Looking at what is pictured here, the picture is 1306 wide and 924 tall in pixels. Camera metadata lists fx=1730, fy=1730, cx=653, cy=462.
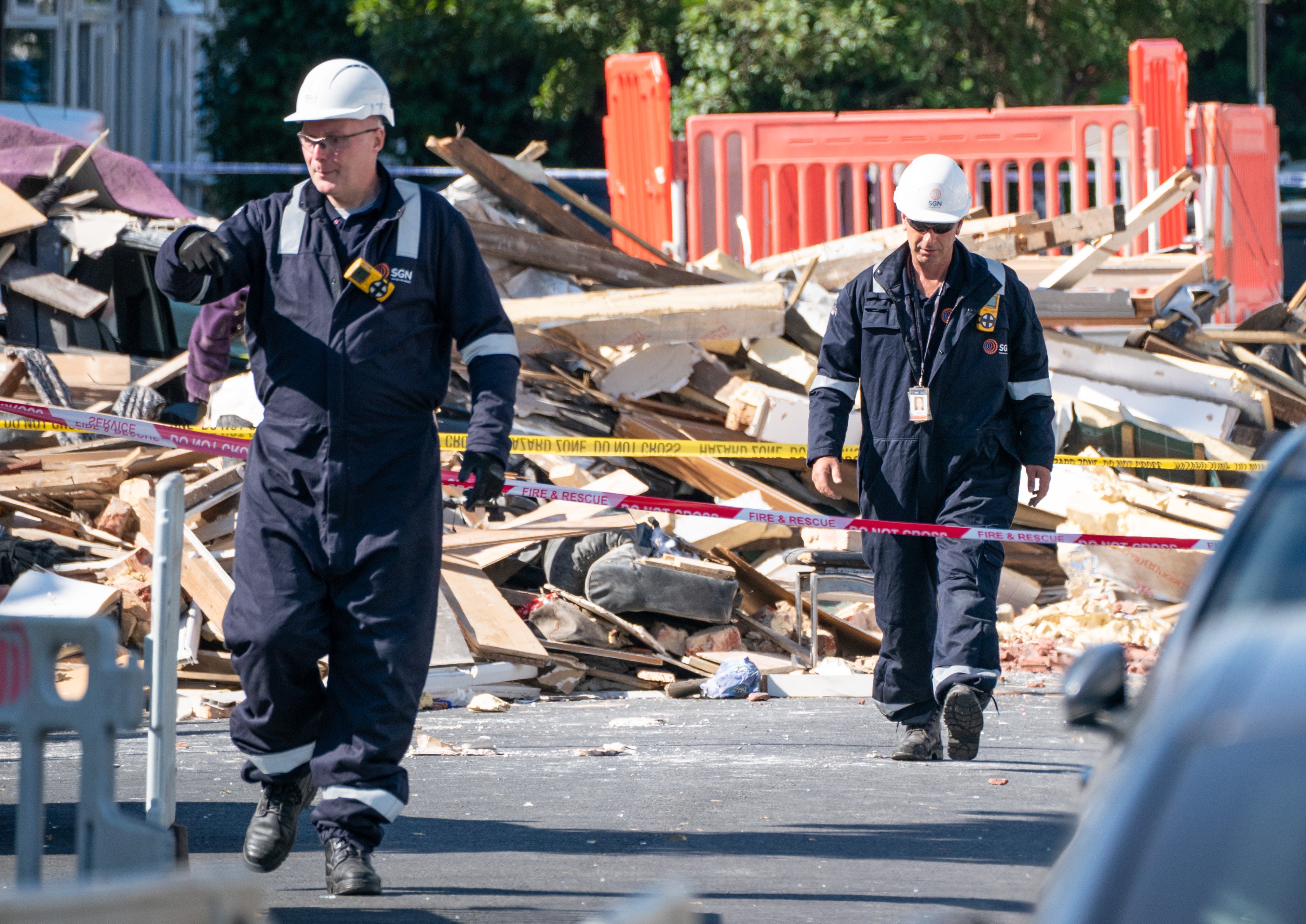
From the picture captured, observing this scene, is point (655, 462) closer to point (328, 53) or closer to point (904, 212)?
point (904, 212)

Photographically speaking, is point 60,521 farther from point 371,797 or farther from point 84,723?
point 84,723

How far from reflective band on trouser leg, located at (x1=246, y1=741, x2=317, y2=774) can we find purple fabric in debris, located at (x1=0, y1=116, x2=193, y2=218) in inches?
331

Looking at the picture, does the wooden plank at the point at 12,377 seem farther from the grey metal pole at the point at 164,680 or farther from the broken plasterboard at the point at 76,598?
the grey metal pole at the point at 164,680

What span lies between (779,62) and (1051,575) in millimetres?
14911

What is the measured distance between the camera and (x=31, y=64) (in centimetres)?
2333

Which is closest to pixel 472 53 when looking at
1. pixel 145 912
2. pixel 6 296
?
pixel 6 296

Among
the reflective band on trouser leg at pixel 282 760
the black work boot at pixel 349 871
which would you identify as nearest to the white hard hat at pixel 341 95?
the reflective band on trouser leg at pixel 282 760

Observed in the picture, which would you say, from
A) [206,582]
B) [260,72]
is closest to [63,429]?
[206,582]

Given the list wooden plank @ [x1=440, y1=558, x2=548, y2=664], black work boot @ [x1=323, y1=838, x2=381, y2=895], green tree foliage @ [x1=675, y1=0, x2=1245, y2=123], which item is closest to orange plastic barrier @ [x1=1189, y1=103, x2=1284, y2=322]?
green tree foliage @ [x1=675, y1=0, x2=1245, y2=123]

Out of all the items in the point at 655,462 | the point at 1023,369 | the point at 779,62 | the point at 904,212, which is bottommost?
the point at 655,462

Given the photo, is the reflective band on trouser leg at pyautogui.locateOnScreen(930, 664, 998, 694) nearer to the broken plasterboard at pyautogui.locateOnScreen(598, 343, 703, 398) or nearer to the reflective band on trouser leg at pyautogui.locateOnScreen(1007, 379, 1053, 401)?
the reflective band on trouser leg at pyautogui.locateOnScreen(1007, 379, 1053, 401)

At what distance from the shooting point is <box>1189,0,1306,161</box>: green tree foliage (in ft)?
109

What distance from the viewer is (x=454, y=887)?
4496 mm

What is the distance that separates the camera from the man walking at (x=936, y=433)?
592 cm
